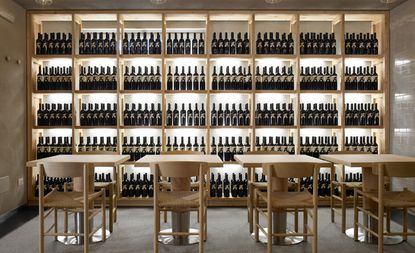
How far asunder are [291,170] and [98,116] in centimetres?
313

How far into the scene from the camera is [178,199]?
3.13 m

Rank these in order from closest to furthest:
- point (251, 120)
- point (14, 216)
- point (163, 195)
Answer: point (163, 195), point (14, 216), point (251, 120)

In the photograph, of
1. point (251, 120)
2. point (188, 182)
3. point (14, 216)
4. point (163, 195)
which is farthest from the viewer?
point (251, 120)

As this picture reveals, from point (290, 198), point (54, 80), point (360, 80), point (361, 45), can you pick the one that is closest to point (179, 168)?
point (290, 198)

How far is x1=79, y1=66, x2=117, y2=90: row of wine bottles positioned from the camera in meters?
5.11

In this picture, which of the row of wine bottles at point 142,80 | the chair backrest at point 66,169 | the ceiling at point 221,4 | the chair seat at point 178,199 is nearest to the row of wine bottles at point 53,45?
the ceiling at point 221,4

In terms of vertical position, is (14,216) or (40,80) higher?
(40,80)

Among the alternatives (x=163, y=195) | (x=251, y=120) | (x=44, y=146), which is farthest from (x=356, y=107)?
(x=44, y=146)

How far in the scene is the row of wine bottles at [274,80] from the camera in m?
5.12

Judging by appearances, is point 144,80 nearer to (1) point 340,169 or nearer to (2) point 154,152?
(2) point 154,152

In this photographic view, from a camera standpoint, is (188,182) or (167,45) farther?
(167,45)

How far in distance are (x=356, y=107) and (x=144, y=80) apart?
2938 mm

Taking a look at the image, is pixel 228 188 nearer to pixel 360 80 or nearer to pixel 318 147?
pixel 318 147

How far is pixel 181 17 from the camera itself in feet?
16.9
